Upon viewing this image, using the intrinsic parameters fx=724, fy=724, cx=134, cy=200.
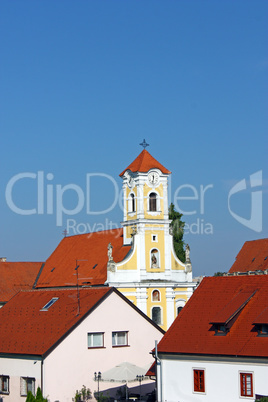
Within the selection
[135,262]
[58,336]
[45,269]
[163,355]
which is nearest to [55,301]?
[58,336]

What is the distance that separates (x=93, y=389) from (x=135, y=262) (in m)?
31.5

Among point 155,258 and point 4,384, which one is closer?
point 4,384

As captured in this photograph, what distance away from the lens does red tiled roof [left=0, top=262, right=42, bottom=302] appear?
7875 cm

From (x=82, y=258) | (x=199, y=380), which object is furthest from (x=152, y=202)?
(x=199, y=380)

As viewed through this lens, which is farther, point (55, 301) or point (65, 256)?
point (65, 256)

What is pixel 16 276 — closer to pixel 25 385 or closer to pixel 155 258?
pixel 155 258

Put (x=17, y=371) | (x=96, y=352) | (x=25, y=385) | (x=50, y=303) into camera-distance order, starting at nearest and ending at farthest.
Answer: (x=25, y=385) < (x=17, y=371) < (x=96, y=352) < (x=50, y=303)

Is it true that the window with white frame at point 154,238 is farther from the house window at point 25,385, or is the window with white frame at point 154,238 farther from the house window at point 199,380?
the house window at point 199,380

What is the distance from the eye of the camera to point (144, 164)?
237 feet

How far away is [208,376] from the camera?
3166cm

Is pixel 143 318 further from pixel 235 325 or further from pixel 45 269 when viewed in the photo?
pixel 45 269

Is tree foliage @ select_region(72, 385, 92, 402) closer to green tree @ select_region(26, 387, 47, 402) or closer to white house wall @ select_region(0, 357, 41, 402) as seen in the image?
white house wall @ select_region(0, 357, 41, 402)

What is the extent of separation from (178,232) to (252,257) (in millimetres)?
18435

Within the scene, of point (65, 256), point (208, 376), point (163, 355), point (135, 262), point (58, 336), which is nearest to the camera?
point (208, 376)
